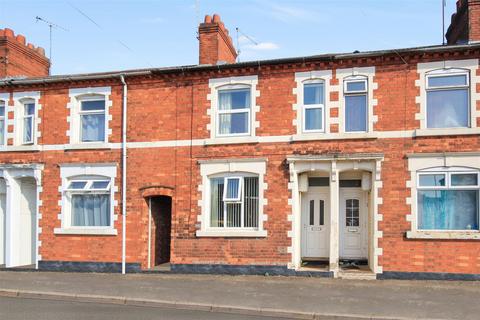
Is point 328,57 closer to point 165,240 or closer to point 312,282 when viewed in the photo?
point 312,282

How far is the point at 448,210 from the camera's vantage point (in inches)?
534

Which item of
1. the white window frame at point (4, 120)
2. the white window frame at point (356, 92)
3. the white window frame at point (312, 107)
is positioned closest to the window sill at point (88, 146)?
the white window frame at point (4, 120)

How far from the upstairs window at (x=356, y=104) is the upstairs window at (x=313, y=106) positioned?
712mm

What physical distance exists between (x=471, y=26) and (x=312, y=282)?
8.42 m

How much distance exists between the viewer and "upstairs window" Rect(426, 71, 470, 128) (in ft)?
44.4

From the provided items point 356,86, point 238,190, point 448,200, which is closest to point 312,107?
point 356,86

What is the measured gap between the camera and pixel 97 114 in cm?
1655

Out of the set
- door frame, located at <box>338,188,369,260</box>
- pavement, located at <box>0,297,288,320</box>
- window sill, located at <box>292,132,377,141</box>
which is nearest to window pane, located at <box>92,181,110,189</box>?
pavement, located at <box>0,297,288,320</box>

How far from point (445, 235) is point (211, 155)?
6.99 meters

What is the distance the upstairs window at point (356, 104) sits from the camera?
46.9 feet

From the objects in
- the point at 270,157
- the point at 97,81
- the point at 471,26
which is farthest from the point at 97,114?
the point at 471,26

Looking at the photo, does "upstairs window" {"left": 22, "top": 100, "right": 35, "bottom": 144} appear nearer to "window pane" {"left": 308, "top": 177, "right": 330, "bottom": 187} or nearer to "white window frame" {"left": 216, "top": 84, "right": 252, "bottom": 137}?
"white window frame" {"left": 216, "top": 84, "right": 252, "bottom": 137}

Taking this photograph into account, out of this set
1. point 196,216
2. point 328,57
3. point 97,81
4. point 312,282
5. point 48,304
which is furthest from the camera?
point 97,81

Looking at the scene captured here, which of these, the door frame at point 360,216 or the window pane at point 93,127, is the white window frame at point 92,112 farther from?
the door frame at point 360,216
